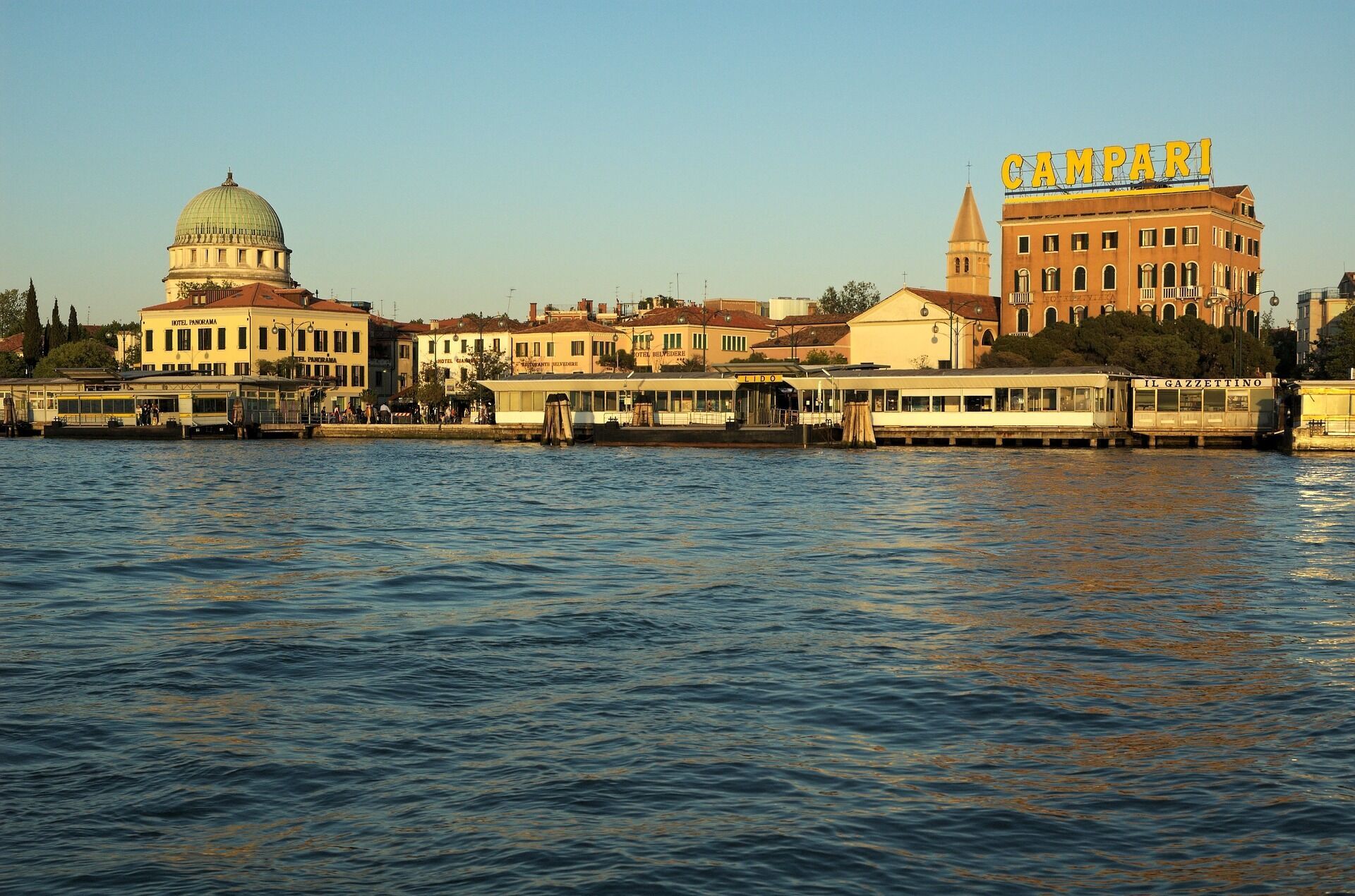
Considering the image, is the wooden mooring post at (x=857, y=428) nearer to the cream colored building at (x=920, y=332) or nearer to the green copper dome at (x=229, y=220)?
the cream colored building at (x=920, y=332)

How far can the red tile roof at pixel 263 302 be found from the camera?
105 metres

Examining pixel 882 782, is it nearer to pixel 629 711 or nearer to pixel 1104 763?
pixel 1104 763

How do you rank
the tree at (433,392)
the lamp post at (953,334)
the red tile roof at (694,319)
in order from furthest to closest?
1. the red tile roof at (694,319)
2. the tree at (433,392)
3. the lamp post at (953,334)

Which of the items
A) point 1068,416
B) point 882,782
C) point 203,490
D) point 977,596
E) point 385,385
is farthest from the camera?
point 385,385

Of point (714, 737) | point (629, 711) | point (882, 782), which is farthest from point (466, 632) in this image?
point (882, 782)

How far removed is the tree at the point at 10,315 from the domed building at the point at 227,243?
78.3ft

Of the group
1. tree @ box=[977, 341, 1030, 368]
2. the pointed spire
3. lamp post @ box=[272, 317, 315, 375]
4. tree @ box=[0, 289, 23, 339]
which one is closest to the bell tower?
the pointed spire

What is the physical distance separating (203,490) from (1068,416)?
3908cm

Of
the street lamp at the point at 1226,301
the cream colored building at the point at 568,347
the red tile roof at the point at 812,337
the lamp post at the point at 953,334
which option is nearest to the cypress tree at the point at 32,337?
the cream colored building at the point at 568,347

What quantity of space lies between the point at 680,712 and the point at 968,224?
108 meters

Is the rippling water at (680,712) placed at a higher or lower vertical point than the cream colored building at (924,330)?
lower

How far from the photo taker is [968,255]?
114m

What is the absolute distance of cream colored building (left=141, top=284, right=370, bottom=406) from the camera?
Answer: 10406 centimetres

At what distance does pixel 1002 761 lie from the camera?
1091 centimetres
